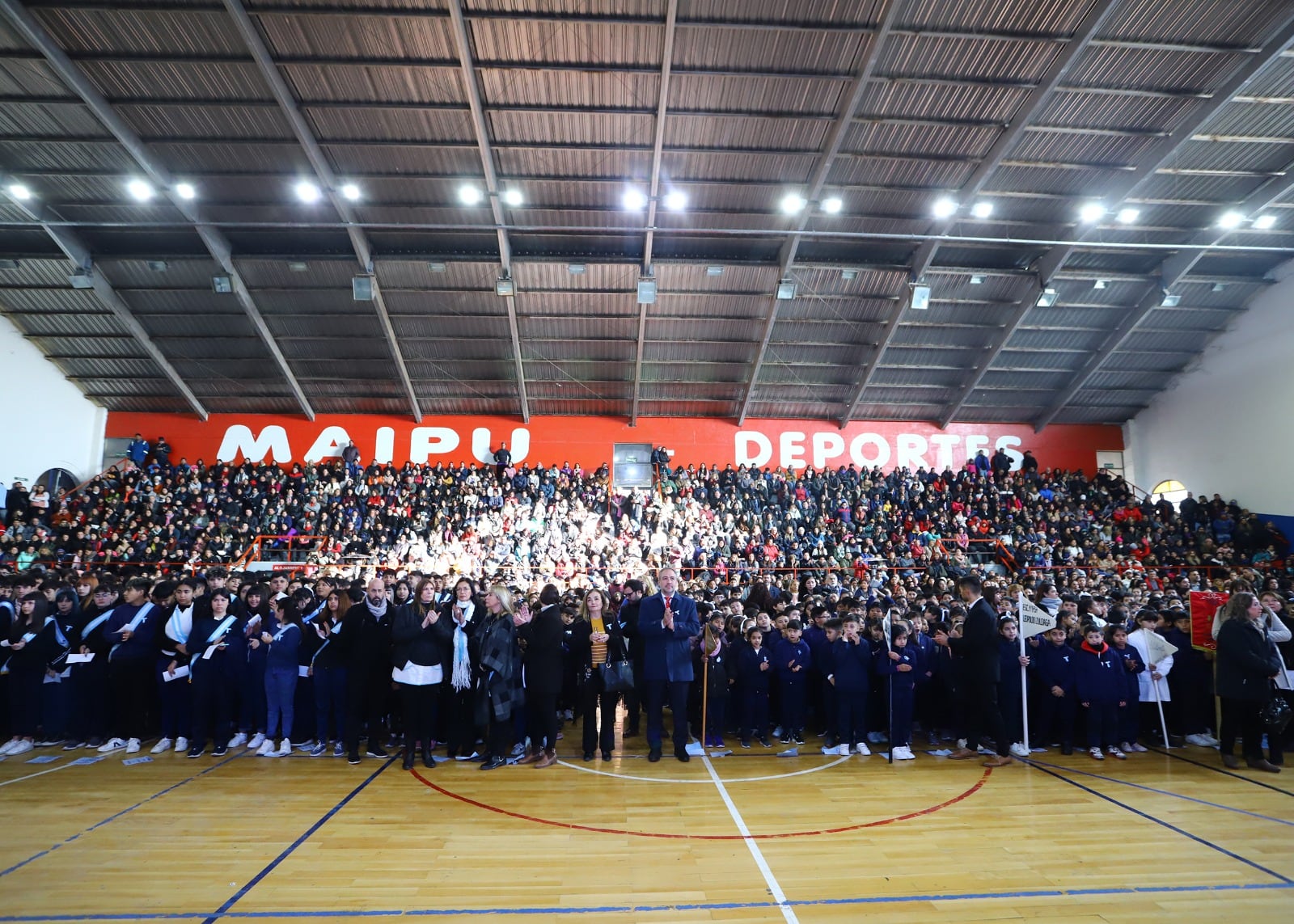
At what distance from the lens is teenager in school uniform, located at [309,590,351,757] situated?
757 centimetres

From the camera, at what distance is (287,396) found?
23.1 meters

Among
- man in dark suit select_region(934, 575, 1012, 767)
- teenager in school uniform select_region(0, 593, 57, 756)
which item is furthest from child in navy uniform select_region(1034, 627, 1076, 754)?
teenager in school uniform select_region(0, 593, 57, 756)

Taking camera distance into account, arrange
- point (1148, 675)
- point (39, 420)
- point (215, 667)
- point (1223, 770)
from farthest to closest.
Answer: point (39, 420) < point (1148, 675) < point (215, 667) < point (1223, 770)

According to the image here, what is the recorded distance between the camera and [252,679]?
795cm

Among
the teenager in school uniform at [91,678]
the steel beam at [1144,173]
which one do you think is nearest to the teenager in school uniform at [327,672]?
the teenager in school uniform at [91,678]

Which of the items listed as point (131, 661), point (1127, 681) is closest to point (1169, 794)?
point (1127, 681)

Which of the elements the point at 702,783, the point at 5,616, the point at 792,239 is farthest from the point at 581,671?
the point at 792,239

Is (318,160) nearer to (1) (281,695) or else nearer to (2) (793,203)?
(2) (793,203)

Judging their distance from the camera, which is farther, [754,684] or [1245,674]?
[754,684]

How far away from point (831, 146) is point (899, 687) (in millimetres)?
12173

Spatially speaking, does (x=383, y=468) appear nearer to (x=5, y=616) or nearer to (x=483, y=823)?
(x=5, y=616)

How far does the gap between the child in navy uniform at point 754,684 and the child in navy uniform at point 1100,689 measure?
3.56m

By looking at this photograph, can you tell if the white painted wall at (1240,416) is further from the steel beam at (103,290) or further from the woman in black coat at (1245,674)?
the steel beam at (103,290)

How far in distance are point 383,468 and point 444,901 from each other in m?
19.6
